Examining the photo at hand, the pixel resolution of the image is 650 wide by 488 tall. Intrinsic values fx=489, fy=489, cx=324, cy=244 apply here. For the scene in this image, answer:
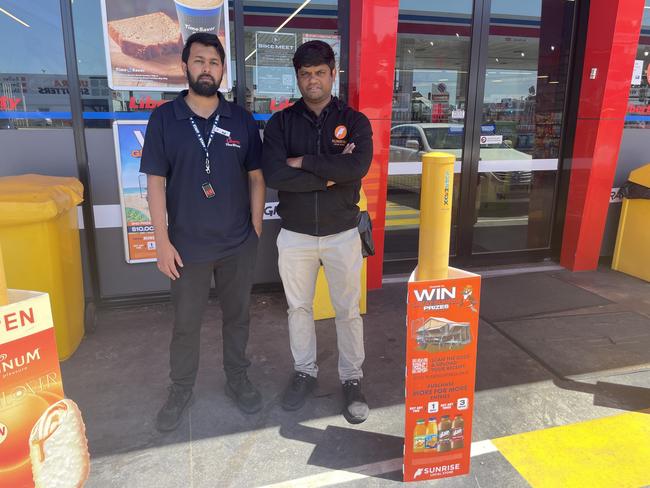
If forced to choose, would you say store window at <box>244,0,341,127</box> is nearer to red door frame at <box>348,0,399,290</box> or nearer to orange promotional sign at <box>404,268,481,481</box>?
red door frame at <box>348,0,399,290</box>

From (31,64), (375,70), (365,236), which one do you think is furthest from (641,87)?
(31,64)

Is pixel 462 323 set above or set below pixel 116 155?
below

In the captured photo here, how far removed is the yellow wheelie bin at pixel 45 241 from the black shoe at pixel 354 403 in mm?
2004

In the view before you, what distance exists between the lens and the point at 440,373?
2215mm

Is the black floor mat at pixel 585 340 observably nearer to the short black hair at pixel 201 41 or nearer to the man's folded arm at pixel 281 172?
the man's folded arm at pixel 281 172

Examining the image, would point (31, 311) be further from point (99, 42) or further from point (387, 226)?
point (387, 226)

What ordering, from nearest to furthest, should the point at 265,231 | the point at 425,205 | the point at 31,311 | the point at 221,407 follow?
the point at 31,311, the point at 425,205, the point at 221,407, the point at 265,231

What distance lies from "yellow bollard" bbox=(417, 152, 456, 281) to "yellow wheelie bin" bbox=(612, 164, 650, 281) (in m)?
4.01

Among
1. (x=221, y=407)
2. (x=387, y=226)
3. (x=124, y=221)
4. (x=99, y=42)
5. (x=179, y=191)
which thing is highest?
(x=99, y=42)

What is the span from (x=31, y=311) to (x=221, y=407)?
1.40 m

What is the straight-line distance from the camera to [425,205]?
7.05 feet

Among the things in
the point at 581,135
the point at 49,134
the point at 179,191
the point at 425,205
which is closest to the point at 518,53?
the point at 581,135

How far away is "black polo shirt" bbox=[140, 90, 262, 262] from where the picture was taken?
97.0 inches

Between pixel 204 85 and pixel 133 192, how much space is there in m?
1.93
